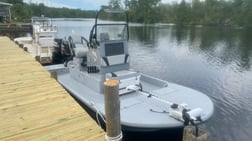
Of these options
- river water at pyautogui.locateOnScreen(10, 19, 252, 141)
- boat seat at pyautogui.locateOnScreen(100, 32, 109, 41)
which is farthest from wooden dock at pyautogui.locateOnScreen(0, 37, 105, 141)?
river water at pyautogui.locateOnScreen(10, 19, 252, 141)

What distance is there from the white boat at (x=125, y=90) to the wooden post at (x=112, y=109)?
136cm

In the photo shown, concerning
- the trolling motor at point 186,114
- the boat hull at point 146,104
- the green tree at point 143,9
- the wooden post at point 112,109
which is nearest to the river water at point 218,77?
the boat hull at point 146,104

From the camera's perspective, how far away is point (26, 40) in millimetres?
14031

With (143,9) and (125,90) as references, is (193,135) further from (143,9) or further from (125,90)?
(143,9)

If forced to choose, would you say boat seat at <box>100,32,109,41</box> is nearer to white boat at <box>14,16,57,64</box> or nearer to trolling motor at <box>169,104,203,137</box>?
trolling motor at <box>169,104,203,137</box>

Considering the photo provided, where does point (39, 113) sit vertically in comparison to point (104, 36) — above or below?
below

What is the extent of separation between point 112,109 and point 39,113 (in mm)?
1316

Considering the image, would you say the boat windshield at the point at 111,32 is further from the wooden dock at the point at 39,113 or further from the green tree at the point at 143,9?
the green tree at the point at 143,9

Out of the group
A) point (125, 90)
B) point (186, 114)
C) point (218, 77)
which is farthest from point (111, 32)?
point (218, 77)

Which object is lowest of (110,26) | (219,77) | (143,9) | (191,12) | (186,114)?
(219,77)

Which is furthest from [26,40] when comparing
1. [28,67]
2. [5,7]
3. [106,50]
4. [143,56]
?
[5,7]

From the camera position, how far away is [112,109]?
7.59ft

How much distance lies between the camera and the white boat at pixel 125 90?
376cm

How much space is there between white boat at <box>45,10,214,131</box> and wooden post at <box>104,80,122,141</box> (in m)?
1.36
